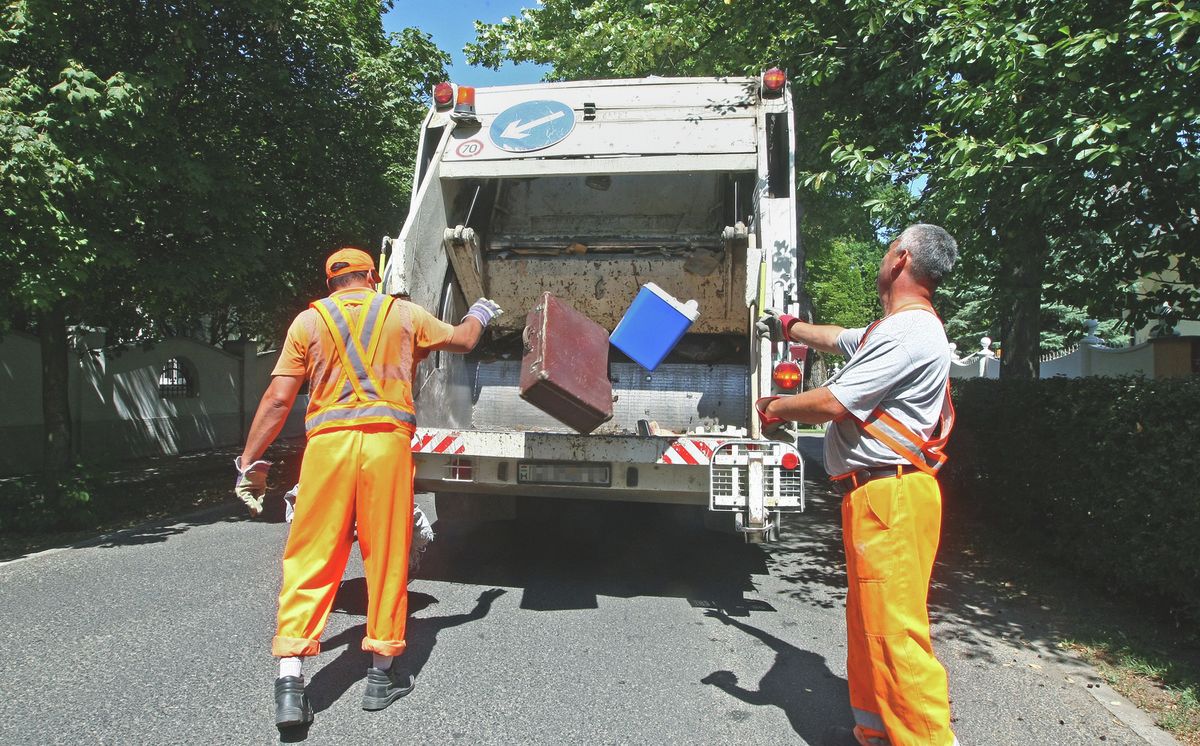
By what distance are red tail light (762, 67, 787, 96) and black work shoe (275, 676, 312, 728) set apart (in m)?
4.22

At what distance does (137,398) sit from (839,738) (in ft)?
38.0

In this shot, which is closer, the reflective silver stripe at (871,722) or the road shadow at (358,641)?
the reflective silver stripe at (871,722)

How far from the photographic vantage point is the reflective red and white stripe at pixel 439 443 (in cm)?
421

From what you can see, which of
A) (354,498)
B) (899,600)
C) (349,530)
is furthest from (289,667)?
(899,600)

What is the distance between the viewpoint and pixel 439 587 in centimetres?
469

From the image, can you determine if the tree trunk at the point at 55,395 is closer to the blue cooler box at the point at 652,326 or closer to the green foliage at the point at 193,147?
the green foliage at the point at 193,147

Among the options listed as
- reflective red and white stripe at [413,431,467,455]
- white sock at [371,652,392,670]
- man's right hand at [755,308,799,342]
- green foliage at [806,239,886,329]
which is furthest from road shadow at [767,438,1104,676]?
green foliage at [806,239,886,329]

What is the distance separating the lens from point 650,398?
5770mm

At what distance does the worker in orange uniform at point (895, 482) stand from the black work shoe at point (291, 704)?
1838mm

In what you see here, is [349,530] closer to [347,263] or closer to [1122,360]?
[347,263]

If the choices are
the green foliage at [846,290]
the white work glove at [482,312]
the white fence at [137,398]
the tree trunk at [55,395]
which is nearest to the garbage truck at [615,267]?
the white work glove at [482,312]

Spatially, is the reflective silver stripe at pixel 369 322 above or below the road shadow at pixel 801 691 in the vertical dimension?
above

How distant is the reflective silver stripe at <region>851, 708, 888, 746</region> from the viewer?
8.47 feet

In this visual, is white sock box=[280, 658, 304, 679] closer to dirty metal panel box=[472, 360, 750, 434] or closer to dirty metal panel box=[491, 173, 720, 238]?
dirty metal panel box=[472, 360, 750, 434]
